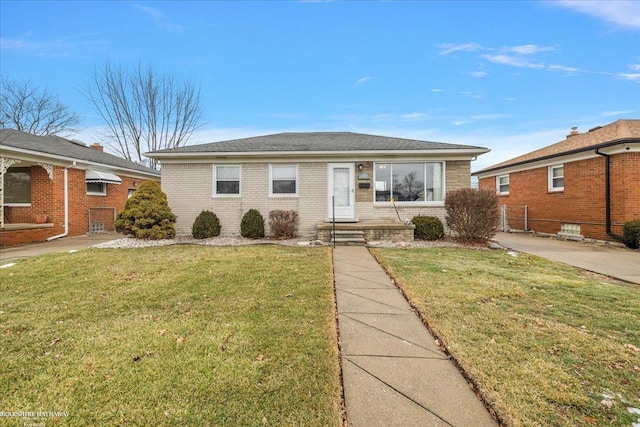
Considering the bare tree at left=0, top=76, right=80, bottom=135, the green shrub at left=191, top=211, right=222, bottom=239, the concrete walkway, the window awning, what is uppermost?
the bare tree at left=0, top=76, right=80, bottom=135

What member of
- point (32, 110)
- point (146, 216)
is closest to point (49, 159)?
point (146, 216)

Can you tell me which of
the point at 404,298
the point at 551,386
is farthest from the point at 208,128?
the point at 551,386

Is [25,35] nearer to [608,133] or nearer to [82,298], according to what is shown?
[82,298]

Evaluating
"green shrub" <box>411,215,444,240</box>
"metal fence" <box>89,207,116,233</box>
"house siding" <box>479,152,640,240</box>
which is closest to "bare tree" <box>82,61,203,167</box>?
"metal fence" <box>89,207,116,233</box>

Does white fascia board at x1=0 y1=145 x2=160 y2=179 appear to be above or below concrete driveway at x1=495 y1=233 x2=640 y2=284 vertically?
above

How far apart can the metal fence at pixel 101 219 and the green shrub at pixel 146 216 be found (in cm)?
509

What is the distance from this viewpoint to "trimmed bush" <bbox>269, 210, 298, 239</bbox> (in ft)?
33.3

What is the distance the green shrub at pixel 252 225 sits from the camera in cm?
1019

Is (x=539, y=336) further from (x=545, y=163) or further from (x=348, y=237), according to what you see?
(x=545, y=163)

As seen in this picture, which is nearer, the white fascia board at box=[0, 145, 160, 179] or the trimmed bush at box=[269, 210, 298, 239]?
the white fascia board at box=[0, 145, 160, 179]

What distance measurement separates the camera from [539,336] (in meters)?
2.88

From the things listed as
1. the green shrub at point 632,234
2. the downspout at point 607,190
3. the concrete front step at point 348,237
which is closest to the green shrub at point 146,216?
the concrete front step at point 348,237

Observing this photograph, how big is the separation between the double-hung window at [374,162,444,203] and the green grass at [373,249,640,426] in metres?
5.49

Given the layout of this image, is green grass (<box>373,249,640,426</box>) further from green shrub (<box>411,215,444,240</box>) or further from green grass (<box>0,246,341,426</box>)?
green shrub (<box>411,215,444,240</box>)
